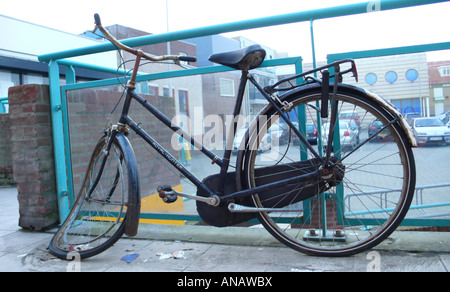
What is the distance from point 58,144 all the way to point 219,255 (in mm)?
2064

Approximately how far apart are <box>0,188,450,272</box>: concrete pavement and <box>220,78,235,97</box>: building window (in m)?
1.24

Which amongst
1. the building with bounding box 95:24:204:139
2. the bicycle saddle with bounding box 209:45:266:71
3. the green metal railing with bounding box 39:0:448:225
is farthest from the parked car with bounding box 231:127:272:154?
the building with bounding box 95:24:204:139

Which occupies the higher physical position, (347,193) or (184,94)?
(184,94)

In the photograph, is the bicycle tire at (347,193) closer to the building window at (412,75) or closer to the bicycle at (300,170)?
the bicycle at (300,170)

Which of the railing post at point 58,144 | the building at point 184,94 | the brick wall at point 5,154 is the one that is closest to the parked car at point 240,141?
the building at point 184,94

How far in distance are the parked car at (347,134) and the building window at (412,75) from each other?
54cm

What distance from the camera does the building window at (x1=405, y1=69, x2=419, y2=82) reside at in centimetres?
274

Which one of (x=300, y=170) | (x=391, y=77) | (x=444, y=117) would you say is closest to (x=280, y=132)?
(x=300, y=170)

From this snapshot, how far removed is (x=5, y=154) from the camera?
367 inches

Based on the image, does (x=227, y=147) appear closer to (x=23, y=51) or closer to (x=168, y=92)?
(x=168, y=92)

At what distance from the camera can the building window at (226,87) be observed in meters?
3.17

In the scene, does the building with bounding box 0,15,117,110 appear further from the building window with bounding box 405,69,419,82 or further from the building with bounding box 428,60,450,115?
the building with bounding box 428,60,450,115
